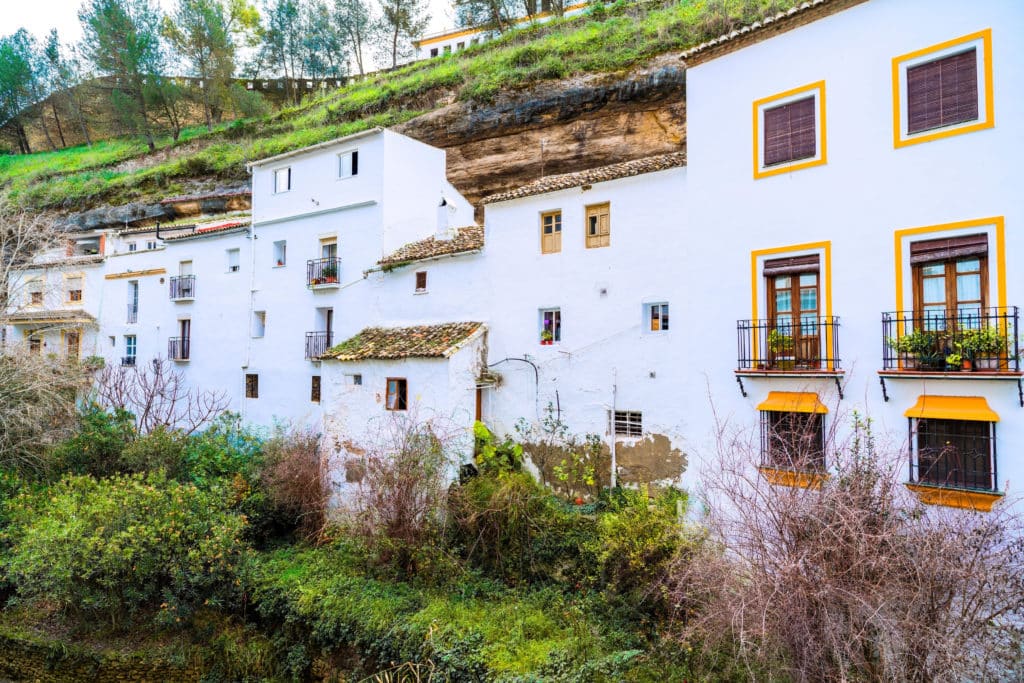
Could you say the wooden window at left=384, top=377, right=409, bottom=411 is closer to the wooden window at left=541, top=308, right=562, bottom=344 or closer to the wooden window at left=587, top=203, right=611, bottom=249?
the wooden window at left=541, top=308, right=562, bottom=344

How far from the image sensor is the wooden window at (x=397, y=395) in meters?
15.7

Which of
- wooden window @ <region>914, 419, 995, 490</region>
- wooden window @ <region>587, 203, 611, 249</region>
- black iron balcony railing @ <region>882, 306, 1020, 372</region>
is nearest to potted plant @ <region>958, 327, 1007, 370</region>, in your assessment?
black iron balcony railing @ <region>882, 306, 1020, 372</region>

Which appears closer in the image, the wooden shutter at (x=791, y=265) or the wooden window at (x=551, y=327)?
the wooden shutter at (x=791, y=265)

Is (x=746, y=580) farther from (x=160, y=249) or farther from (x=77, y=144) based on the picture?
(x=77, y=144)

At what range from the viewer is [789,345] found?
10.7 m

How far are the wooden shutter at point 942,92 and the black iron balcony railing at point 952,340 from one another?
8.95ft

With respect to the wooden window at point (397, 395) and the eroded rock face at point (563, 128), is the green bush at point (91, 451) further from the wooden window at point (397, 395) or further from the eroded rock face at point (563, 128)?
the eroded rock face at point (563, 128)

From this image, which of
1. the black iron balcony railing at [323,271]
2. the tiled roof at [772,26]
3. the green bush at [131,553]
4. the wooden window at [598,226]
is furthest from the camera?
the black iron balcony railing at [323,271]

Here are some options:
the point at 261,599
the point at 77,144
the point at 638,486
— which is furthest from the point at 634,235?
the point at 77,144

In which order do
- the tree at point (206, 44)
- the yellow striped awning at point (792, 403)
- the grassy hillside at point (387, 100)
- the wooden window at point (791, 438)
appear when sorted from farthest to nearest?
the tree at point (206, 44) → the grassy hillside at point (387, 100) → the yellow striped awning at point (792, 403) → the wooden window at point (791, 438)

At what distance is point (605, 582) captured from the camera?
456 inches

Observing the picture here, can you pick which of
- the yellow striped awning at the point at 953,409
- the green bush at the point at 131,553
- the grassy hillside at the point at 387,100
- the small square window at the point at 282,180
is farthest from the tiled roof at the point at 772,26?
the small square window at the point at 282,180

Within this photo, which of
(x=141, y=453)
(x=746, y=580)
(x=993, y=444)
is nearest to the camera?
(x=746, y=580)

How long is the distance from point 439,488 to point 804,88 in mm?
Result: 9777
